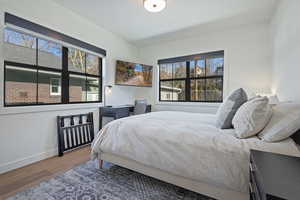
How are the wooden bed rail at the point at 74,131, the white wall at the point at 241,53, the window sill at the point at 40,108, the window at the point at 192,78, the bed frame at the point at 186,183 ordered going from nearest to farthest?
1. the bed frame at the point at 186,183
2. the window sill at the point at 40,108
3. the wooden bed rail at the point at 74,131
4. the white wall at the point at 241,53
5. the window at the point at 192,78

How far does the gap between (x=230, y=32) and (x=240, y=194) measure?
3.24 meters


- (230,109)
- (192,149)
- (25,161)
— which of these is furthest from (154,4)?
(25,161)

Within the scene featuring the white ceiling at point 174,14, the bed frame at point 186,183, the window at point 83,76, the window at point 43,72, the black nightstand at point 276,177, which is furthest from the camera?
the window at point 83,76

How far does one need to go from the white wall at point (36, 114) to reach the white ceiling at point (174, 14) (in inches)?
8.0

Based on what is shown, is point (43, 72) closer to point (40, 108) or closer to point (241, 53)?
point (40, 108)

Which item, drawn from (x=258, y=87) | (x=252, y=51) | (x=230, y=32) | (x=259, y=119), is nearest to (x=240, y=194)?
(x=259, y=119)

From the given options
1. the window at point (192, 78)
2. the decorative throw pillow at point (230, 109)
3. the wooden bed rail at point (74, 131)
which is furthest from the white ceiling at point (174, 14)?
the wooden bed rail at point (74, 131)

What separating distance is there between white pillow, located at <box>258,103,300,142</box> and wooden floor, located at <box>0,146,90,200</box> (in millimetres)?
2326

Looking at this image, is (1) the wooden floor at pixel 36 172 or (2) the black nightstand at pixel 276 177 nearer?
(2) the black nightstand at pixel 276 177

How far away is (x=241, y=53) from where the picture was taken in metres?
3.04

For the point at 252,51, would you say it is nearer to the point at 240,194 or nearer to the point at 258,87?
the point at 258,87

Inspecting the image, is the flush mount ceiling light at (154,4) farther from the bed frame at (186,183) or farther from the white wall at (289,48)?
the bed frame at (186,183)

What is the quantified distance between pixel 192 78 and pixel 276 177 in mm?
3337

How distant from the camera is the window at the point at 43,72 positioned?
1960mm
